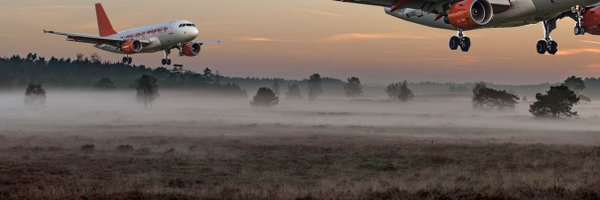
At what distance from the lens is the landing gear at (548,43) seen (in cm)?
3722

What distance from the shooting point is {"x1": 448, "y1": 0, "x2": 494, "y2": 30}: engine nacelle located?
34.9 metres

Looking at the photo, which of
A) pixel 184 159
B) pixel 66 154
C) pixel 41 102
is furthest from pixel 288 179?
pixel 41 102

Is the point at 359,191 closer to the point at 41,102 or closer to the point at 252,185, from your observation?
the point at 252,185

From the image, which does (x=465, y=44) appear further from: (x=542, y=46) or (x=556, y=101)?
(x=556, y=101)

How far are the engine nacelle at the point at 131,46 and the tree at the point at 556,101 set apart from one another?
71.8m

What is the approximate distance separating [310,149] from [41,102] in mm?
131623

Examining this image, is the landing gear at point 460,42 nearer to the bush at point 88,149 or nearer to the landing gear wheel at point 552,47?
the landing gear wheel at point 552,47

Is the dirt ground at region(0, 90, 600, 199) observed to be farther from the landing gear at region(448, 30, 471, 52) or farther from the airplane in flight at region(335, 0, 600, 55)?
the airplane in flight at region(335, 0, 600, 55)

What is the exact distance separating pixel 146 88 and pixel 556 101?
99.1 meters

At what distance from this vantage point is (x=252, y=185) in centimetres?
4584

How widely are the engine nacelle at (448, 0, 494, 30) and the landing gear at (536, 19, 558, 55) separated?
3.61m

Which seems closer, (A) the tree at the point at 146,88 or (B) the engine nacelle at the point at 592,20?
(B) the engine nacelle at the point at 592,20

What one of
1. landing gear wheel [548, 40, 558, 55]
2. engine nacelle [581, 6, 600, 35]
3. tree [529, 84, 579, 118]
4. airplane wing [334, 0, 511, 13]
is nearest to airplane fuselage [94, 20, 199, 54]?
airplane wing [334, 0, 511, 13]

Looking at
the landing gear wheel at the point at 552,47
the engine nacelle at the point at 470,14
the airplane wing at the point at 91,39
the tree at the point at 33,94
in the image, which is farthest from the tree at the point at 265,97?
the engine nacelle at the point at 470,14
